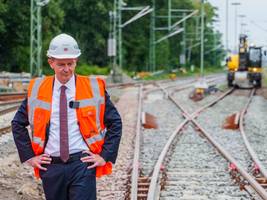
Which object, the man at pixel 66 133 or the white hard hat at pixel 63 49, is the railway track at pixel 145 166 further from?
the white hard hat at pixel 63 49

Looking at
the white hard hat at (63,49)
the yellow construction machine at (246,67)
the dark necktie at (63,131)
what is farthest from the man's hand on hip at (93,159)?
the yellow construction machine at (246,67)

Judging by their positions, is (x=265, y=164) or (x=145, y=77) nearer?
(x=265, y=164)

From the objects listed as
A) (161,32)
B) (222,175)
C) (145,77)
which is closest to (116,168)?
(222,175)

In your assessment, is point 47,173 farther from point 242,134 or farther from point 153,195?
point 242,134

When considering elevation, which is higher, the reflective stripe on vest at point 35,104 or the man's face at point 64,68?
the man's face at point 64,68

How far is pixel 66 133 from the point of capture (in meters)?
4.72

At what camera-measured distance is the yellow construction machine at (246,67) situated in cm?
4650

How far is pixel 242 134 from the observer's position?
17.2 metres

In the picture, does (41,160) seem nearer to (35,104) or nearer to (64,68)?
(35,104)

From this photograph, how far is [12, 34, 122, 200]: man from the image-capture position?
4.74m

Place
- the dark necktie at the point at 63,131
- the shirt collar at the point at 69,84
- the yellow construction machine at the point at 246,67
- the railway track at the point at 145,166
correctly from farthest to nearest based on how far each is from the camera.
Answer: the yellow construction machine at the point at 246,67 → the railway track at the point at 145,166 → the shirt collar at the point at 69,84 → the dark necktie at the point at 63,131

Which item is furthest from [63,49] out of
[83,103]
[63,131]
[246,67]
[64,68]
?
[246,67]

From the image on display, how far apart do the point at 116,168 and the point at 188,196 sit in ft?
8.39

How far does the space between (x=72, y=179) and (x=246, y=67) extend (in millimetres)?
43338
